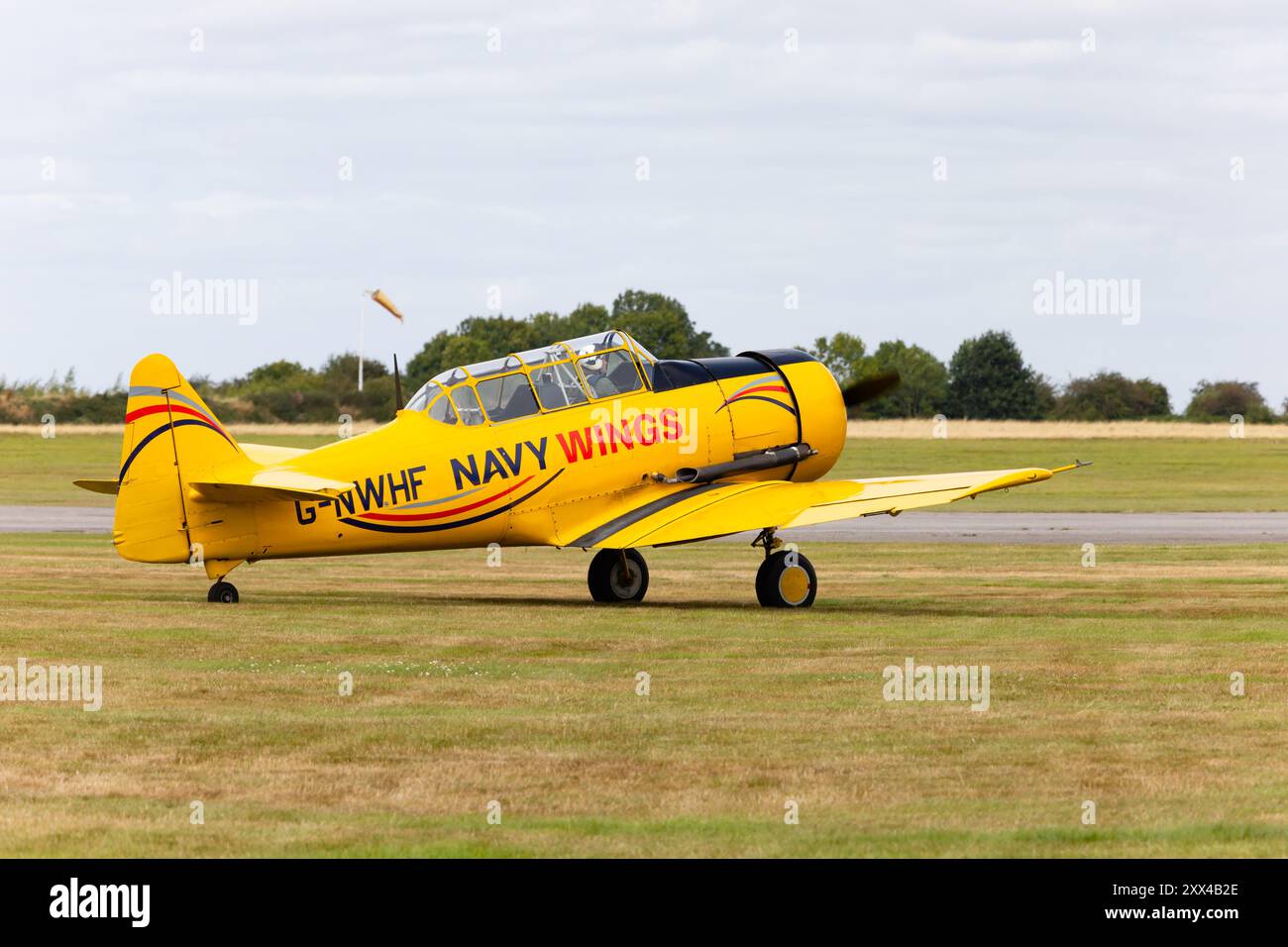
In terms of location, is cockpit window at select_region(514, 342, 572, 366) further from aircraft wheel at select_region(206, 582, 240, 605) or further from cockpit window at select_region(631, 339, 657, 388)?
aircraft wheel at select_region(206, 582, 240, 605)

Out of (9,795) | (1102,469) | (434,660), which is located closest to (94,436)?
(1102,469)

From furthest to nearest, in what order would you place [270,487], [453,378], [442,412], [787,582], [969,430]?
[969,430]
[787,582]
[453,378]
[442,412]
[270,487]

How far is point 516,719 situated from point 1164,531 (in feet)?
72.2

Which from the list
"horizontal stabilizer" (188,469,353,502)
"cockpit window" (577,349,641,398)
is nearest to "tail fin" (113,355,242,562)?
"horizontal stabilizer" (188,469,353,502)

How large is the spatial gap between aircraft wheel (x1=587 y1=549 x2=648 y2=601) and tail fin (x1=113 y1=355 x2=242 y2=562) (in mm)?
4604

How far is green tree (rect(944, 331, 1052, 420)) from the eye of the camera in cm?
8869

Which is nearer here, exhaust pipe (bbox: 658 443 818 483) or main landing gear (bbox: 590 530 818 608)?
main landing gear (bbox: 590 530 818 608)

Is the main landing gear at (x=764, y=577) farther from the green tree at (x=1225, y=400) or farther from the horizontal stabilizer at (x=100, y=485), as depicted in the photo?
the green tree at (x=1225, y=400)

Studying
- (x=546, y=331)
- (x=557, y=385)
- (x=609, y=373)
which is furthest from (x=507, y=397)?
(x=546, y=331)

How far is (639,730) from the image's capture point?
1084 cm

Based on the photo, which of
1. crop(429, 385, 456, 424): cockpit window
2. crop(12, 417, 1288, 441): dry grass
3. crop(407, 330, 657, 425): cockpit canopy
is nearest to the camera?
crop(429, 385, 456, 424): cockpit window

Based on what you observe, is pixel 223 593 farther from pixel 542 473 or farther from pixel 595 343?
pixel 595 343

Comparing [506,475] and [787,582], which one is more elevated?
[506,475]

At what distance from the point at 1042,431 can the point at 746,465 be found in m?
52.9
